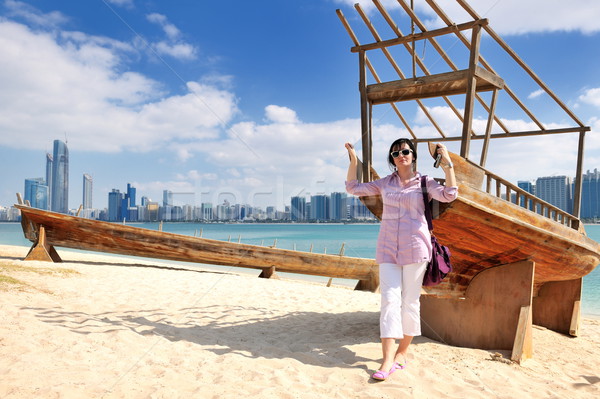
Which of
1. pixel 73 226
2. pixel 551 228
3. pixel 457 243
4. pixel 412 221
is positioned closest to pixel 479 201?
pixel 457 243

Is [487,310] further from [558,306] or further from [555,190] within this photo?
[555,190]

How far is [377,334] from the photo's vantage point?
434 centimetres

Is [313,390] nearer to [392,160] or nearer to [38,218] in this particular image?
[392,160]

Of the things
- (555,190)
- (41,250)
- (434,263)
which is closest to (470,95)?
(434,263)

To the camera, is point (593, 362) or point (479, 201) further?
point (593, 362)

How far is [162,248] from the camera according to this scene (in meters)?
9.86

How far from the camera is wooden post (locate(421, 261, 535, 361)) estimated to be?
3.89 m

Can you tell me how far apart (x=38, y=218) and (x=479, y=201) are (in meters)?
9.85

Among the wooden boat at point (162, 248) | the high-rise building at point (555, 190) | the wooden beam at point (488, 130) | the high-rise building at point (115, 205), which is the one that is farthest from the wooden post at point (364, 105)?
the high-rise building at point (115, 205)

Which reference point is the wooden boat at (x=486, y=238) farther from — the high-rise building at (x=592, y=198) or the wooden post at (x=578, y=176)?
the high-rise building at (x=592, y=198)

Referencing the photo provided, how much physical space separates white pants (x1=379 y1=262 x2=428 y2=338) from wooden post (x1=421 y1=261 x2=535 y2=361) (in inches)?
56.5

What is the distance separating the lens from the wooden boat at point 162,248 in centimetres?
945

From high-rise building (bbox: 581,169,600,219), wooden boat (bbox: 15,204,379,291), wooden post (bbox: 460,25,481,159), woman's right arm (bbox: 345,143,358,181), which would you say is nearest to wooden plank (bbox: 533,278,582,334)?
wooden post (bbox: 460,25,481,159)

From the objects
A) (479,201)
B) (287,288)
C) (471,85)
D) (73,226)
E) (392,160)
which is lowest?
(287,288)
